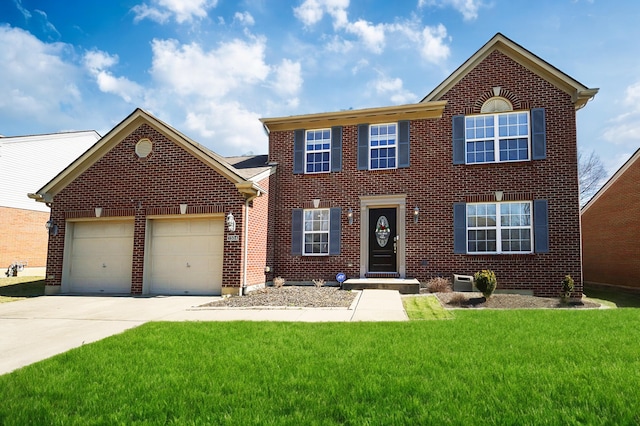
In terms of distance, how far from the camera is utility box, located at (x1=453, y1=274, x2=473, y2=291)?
1168 centimetres

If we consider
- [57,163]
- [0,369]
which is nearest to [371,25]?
[0,369]

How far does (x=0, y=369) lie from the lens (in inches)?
191

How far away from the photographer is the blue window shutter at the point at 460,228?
12.7 meters

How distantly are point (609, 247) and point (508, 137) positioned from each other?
9.04 metres

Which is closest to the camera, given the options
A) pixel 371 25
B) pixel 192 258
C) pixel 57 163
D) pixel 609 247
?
pixel 371 25

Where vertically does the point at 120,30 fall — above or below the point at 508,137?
above

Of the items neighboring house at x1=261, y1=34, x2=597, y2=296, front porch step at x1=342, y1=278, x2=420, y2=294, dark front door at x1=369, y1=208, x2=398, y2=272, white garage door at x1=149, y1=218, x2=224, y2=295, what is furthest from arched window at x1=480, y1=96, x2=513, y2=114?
white garage door at x1=149, y1=218, x2=224, y2=295

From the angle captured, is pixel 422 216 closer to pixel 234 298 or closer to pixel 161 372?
pixel 234 298

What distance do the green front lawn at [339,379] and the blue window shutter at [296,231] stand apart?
7414 mm

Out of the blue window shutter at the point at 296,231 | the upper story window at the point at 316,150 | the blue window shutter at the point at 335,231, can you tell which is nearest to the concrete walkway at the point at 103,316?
the blue window shutter at the point at 335,231

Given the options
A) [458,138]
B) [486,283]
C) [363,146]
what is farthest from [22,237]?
[486,283]

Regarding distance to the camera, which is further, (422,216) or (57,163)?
(57,163)

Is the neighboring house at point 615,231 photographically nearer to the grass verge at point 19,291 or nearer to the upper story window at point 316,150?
the upper story window at point 316,150

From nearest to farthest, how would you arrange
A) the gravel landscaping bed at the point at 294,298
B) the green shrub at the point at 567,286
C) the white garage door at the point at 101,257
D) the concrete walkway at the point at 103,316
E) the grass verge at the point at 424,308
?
the concrete walkway at the point at 103,316 < the grass verge at the point at 424,308 < the gravel landscaping bed at the point at 294,298 < the green shrub at the point at 567,286 < the white garage door at the point at 101,257
